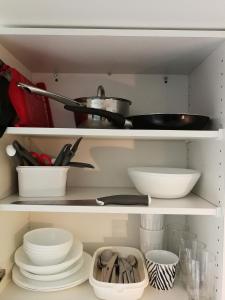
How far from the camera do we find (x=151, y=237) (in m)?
1.03

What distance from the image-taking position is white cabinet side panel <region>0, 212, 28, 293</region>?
0.86 metres

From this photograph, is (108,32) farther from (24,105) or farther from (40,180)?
(40,180)

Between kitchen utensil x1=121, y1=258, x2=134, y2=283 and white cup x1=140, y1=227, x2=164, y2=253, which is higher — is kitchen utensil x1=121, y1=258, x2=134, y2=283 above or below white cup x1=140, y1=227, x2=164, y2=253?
below

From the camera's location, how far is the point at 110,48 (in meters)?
0.84

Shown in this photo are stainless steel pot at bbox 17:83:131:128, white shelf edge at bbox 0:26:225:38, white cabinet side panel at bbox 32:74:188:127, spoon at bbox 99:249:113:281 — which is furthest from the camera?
white cabinet side panel at bbox 32:74:188:127

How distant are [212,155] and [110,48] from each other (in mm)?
451

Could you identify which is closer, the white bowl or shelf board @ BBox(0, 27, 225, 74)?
shelf board @ BBox(0, 27, 225, 74)

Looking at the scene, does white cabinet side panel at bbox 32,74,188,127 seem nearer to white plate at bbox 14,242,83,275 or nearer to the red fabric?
the red fabric

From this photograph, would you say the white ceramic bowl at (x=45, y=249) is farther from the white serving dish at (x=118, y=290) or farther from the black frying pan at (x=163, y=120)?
the black frying pan at (x=163, y=120)

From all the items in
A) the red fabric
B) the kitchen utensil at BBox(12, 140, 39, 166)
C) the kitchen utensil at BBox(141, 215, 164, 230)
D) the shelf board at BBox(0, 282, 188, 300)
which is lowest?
the shelf board at BBox(0, 282, 188, 300)

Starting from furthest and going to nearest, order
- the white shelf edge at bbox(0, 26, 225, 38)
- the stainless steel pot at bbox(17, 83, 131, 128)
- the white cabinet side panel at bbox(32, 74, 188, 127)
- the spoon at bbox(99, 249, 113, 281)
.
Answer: the white cabinet side panel at bbox(32, 74, 188, 127)
the spoon at bbox(99, 249, 113, 281)
the stainless steel pot at bbox(17, 83, 131, 128)
the white shelf edge at bbox(0, 26, 225, 38)

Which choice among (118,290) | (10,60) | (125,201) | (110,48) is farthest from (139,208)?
(10,60)

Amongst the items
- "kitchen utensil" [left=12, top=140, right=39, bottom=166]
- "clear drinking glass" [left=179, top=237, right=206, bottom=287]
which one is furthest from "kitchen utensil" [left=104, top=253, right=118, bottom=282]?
"kitchen utensil" [left=12, top=140, right=39, bottom=166]

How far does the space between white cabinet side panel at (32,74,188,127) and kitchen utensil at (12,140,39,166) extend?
0.29 m
